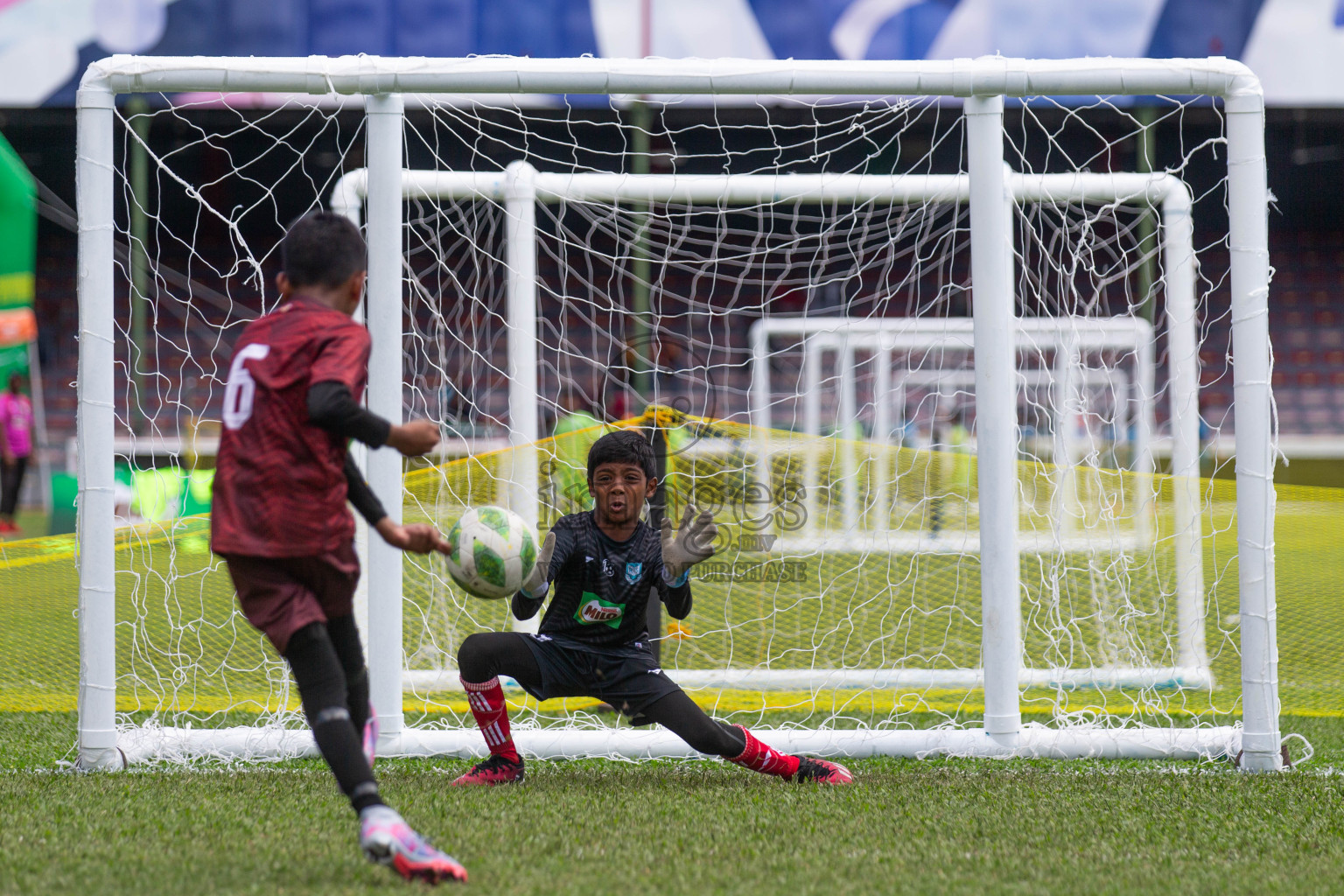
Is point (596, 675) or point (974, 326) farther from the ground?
point (974, 326)

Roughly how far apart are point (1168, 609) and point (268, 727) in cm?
445

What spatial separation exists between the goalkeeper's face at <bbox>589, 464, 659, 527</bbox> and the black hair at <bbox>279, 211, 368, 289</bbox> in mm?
1048

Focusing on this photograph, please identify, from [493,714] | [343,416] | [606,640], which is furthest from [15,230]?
[343,416]

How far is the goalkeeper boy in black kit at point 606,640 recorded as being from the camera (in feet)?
11.4

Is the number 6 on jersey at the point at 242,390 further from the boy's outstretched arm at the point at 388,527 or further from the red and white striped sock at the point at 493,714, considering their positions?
the red and white striped sock at the point at 493,714

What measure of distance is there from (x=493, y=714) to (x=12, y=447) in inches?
444

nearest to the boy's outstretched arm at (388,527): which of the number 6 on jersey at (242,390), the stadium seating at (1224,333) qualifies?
the number 6 on jersey at (242,390)

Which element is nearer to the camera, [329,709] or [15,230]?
[329,709]

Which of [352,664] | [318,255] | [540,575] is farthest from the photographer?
[540,575]

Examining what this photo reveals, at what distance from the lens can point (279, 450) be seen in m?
2.55

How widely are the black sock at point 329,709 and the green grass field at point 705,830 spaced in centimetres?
19

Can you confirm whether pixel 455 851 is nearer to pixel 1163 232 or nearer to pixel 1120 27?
pixel 1163 232

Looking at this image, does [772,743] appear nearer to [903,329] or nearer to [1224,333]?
[903,329]

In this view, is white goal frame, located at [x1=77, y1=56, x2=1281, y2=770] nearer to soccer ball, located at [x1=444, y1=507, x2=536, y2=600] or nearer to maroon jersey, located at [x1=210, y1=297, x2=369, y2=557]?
soccer ball, located at [x1=444, y1=507, x2=536, y2=600]
